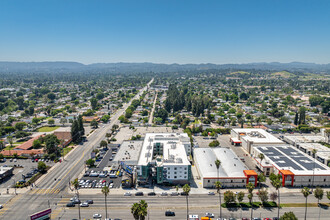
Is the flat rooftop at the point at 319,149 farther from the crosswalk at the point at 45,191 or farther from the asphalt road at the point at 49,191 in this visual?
the crosswalk at the point at 45,191

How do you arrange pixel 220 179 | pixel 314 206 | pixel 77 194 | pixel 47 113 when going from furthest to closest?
1. pixel 47 113
2. pixel 220 179
3. pixel 77 194
4. pixel 314 206

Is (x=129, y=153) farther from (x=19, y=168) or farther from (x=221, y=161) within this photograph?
(x=19, y=168)

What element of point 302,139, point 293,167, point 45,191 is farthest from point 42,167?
point 302,139

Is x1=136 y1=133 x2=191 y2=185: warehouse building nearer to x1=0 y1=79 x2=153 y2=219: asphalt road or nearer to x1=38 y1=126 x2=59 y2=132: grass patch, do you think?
x1=0 y1=79 x2=153 y2=219: asphalt road

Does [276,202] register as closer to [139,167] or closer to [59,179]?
[139,167]

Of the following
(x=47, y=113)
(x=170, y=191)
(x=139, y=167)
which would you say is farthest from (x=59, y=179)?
(x=47, y=113)

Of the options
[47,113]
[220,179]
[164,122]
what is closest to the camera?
[220,179]

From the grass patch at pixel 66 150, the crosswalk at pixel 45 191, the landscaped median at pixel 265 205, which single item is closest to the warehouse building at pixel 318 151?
the landscaped median at pixel 265 205
